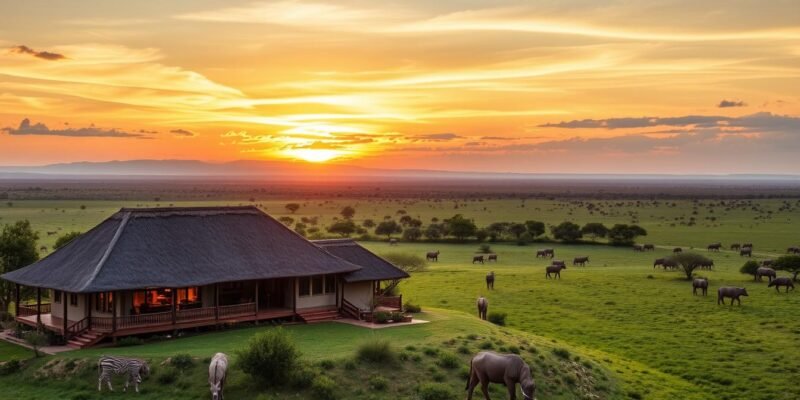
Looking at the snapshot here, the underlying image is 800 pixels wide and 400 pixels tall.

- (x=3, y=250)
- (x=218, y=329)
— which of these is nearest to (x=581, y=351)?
(x=218, y=329)

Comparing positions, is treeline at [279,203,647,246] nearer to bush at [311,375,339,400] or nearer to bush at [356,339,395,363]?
bush at [356,339,395,363]

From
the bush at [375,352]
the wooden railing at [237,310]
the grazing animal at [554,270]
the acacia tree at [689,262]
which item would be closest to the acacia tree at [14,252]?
the wooden railing at [237,310]

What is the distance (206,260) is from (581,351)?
20759 mm

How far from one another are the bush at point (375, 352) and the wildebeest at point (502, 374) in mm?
4032

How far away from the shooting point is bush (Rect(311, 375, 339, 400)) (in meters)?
29.6

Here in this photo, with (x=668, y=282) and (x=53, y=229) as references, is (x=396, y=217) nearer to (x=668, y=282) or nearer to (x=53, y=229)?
(x=53, y=229)

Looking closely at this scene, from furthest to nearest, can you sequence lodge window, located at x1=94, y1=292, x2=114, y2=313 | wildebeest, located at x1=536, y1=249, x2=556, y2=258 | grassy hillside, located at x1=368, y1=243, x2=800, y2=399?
1. wildebeest, located at x1=536, y1=249, x2=556, y2=258
2. grassy hillside, located at x1=368, y1=243, x2=800, y2=399
3. lodge window, located at x1=94, y1=292, x2=114, y2=313

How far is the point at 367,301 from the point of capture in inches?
1778

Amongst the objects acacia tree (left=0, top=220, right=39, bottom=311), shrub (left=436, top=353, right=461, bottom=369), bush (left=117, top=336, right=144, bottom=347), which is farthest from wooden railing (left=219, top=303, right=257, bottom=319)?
acacia tree (left=0, top=220, right=39, bottom=311)

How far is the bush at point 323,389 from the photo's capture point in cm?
2958

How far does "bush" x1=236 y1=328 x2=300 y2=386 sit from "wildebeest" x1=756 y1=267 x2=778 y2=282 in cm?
4760

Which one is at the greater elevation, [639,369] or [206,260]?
[206,260]

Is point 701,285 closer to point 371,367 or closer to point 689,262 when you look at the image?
point 689,262

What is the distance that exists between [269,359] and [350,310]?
1371 centimetres
